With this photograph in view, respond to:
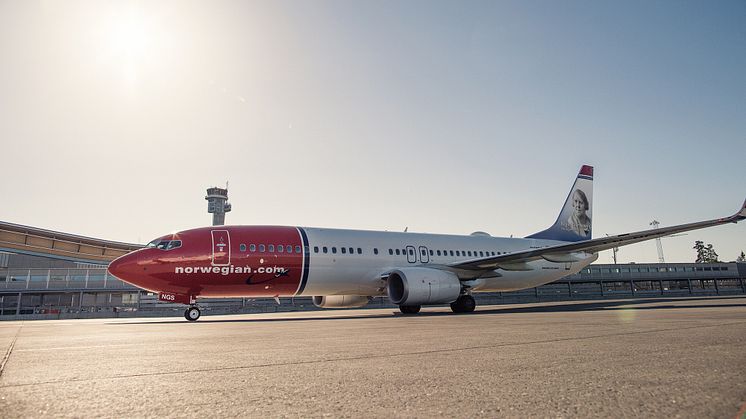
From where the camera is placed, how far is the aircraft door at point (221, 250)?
15938mm

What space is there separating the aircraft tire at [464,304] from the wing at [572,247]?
1.39 metres

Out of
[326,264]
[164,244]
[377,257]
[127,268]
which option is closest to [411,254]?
[377,257]

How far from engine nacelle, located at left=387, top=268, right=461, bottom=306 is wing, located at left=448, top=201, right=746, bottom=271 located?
1.67 metres

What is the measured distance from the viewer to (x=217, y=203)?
121 meters

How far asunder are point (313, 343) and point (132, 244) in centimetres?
3615

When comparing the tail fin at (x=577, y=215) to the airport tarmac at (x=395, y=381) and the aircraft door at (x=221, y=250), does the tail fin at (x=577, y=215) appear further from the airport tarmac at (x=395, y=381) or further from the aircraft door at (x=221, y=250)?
the airport tarmac at (x=395, y=381)

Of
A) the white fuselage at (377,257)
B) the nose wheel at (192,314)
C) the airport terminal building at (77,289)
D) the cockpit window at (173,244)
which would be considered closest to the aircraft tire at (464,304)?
the white fuselage at (377,257)

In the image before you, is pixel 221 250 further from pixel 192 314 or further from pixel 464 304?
pixel 464 304

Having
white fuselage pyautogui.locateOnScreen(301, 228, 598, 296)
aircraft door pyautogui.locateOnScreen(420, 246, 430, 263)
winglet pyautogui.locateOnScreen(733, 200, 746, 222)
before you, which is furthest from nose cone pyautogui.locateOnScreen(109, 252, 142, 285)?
winglet pyautogui.locateOnScreen(733, 200, 746, 222)

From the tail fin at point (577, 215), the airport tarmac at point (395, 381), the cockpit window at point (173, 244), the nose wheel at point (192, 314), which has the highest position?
the tail fin at point (577, 215)

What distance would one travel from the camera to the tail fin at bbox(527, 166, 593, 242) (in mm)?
28000

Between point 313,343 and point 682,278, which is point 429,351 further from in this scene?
point 682,278

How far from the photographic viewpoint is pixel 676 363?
10.6ft

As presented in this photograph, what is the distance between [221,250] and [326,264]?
4.04 metres
